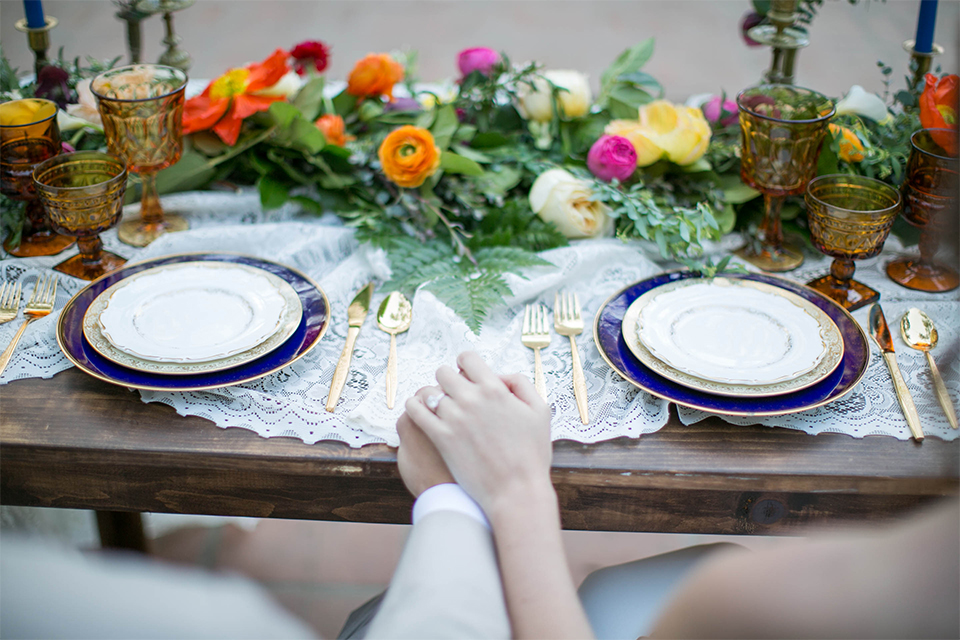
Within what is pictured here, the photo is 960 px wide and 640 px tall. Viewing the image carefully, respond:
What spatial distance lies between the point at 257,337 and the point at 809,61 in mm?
4093

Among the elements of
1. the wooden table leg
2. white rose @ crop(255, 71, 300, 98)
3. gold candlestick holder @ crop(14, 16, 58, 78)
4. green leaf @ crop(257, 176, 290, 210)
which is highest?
gold candlestick holder @ crop(14, 16, 58, 78)

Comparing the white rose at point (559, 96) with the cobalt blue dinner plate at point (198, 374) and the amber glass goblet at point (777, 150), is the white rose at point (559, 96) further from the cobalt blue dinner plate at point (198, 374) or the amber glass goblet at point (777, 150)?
the cobalt blue dinner plate at point (198, 374)

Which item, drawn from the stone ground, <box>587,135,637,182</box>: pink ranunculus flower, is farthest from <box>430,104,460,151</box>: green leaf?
the stone ground

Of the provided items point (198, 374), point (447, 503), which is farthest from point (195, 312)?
point (447, 503)

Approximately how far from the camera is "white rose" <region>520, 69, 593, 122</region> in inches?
50.8

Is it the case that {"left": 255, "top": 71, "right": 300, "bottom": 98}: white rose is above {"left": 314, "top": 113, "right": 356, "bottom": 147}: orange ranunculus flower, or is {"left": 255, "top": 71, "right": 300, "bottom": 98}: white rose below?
above

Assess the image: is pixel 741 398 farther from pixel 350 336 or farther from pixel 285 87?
pixel 285 87

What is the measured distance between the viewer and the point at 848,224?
97 cm

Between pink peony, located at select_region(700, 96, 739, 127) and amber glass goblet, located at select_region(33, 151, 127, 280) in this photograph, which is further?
pink peony, located at select_region(700, 96, 739, 127)

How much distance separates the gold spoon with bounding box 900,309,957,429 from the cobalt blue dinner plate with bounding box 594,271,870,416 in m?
0.09

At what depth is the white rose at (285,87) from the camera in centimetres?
124

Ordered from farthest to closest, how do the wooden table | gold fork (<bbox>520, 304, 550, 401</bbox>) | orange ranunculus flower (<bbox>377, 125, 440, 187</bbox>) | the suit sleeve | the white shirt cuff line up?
orange ranunculus flower (<bbox>377, 125, 440, 187</bbox>) < gold fork (<bbox>520, 304, 550, 401</bbox>) < the wooden table < the white shirt cuff < the suit sleeve

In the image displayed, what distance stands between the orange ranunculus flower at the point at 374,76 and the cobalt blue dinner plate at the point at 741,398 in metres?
0.67

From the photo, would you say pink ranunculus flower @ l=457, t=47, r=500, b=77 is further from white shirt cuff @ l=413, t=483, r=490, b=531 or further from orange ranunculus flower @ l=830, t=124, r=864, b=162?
white shirt cuff @ l=413, t=483, r=490, b=531
